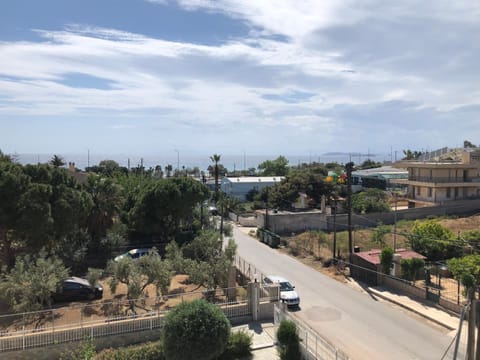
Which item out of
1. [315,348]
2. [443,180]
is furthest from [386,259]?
[443,180]

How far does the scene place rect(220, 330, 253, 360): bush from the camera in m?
14.9

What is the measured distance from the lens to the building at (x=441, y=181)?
166 ft

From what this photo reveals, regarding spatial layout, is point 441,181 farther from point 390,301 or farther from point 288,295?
point 288,295

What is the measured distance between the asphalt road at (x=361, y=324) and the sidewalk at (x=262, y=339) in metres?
2.31

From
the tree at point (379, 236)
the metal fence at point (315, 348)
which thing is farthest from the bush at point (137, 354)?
the tree at point (379, 236)

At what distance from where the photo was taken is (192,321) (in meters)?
13.1

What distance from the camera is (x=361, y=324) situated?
18.6 meters

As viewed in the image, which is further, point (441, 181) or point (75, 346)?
point (441, 181)

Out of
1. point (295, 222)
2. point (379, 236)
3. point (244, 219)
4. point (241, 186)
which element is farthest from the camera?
point (241, 186)

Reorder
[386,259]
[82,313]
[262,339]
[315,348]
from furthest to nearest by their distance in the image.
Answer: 1. [386,259]
2. [82,313]
3. [262,339]
4. [315,348]

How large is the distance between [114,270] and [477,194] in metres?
51.4

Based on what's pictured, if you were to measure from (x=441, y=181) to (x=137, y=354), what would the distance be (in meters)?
46.7

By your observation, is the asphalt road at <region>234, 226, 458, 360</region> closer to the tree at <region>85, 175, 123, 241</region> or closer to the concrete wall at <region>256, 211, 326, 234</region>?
the tree at <region>85, 175, 123, 241</region>

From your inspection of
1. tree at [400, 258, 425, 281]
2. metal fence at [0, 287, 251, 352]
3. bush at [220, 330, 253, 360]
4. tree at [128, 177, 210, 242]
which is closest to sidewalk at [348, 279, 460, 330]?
tree at [400, 258, 425, 281]
